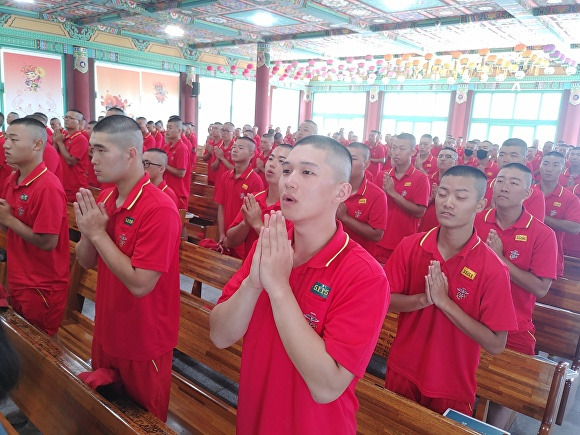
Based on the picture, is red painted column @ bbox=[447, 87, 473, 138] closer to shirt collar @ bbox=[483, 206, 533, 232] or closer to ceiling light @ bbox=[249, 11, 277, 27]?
ceiling light @ bbox=[249, 11, 277, 27]

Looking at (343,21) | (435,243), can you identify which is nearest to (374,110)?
(343,21)

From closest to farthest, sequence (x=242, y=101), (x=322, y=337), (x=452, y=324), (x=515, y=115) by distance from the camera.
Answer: (x=322, y=337) → (x=452, y=324) → (x=515, y=115) → (x=242, y=101)

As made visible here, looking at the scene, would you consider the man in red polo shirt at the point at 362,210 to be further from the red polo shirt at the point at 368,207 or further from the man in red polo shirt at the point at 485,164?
the man in red polo shirt at the point at 485,164

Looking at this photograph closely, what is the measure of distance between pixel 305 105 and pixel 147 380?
2098cm

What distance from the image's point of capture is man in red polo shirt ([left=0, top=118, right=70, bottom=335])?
7.95 feet

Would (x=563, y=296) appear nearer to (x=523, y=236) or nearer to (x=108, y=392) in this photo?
(x=523, y=236)

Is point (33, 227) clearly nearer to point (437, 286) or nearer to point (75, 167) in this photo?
point (437, 286)

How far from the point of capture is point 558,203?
411 centimetres

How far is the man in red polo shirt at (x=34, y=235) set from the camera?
2424 mm

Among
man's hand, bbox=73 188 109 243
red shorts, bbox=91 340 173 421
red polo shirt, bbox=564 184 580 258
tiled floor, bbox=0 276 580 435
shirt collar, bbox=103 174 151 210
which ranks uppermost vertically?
shirt collar, bbox=103 174 151 210

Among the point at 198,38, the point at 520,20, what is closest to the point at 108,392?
the point at 520,20

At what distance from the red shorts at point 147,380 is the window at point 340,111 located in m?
18.0

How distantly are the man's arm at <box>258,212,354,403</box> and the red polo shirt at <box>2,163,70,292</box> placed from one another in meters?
1.76

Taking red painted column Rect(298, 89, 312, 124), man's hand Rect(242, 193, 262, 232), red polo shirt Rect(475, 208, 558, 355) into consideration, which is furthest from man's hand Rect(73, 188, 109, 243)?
red painted column Rect(298, 89, 312, 124)
